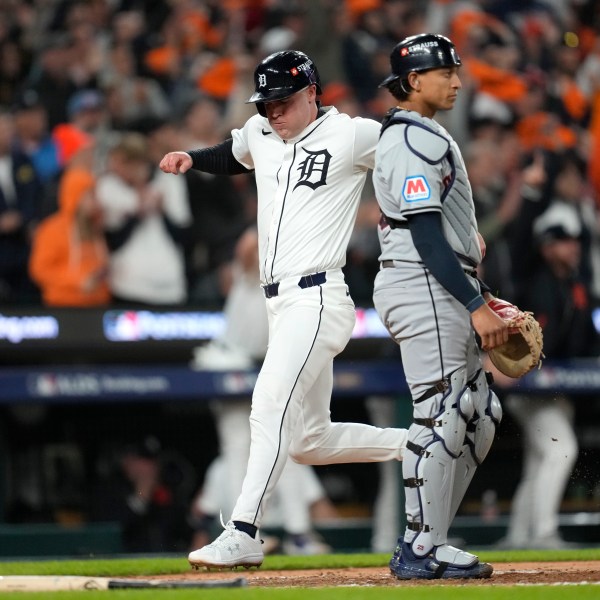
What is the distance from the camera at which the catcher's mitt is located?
455 cm

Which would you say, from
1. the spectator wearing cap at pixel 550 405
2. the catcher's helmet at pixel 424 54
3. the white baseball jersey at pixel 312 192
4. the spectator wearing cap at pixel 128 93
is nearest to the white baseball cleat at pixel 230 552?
the white baseball jersey at pixel 312 192

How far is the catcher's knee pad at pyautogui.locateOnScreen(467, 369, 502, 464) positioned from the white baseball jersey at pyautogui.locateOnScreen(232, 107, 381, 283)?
713 mm

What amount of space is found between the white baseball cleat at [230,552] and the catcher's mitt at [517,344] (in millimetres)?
1053

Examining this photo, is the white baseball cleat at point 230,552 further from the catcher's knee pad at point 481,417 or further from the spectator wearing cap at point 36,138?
the spectator wearing cap at point 36,138

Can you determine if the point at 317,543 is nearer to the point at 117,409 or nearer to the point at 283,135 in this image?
the point at 117,409

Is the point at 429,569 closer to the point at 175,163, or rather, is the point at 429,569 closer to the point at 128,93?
the point at 175,163

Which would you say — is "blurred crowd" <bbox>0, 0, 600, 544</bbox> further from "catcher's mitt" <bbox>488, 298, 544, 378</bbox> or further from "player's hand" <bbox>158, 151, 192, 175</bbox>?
"catcher's mitt" <bbox>488, 298, 544, 378</bbox>

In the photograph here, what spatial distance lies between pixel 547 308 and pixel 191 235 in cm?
243

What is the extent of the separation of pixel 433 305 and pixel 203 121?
212 inches

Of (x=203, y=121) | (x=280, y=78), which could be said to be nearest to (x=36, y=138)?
(x=203, y=121)

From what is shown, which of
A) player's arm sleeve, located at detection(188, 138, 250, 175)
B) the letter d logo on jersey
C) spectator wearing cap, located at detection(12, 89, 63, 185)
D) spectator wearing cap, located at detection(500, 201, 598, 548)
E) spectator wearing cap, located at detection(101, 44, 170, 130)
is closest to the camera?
the letter d logo on jersey

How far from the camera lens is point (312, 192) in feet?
16.2

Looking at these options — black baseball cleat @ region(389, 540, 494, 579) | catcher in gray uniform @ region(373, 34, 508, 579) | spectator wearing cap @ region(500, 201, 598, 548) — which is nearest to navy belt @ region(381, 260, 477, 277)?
catcher in gray uniform @ region(373, 34, 508, 579)

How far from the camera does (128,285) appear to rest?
349 inches
